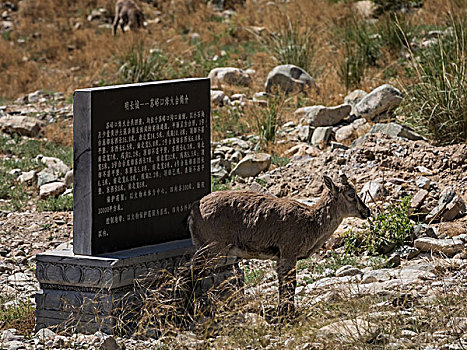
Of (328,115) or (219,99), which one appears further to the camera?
(219,99)

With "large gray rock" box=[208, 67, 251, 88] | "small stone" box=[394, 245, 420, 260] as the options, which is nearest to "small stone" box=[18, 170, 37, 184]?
"large gray rock" box=[208, 67, 251, 88]

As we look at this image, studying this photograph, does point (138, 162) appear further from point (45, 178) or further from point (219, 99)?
point (219, 99)

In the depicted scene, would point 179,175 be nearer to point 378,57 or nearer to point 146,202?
point 146,202

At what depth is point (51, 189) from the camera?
37.3 feet

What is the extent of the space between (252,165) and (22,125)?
508cm

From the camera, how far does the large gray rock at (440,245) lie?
7.84 metres

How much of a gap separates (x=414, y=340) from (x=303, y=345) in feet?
2.45

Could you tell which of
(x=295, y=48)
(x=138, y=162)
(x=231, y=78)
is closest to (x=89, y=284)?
(x=138, y=162)

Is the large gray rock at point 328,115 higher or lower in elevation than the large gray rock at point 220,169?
higher

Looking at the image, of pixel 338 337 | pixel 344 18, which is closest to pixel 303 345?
pixel 338 337

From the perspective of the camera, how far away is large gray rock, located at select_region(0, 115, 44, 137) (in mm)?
14172

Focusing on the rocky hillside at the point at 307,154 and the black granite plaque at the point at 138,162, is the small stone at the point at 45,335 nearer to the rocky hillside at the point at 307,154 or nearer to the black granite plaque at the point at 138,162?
the rocky hillside at the point at 307,154

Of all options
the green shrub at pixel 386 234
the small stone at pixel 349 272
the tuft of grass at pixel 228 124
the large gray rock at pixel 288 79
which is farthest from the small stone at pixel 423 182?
the large gray rock at pixel 288 79

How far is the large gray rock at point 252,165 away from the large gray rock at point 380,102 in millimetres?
1959
